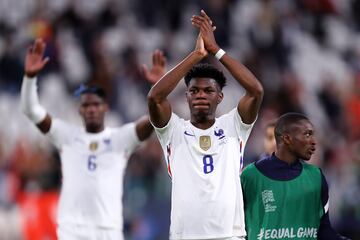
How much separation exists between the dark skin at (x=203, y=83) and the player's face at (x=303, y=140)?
0.44 metres

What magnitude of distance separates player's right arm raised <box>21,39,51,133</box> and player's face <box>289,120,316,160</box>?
2.93 metres

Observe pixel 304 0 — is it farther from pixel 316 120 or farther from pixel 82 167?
pixel 82 167

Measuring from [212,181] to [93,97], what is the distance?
3.04 m

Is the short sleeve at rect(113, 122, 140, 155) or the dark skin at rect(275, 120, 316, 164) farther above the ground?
the short sleeve at rect(113, 122, 140, 155)

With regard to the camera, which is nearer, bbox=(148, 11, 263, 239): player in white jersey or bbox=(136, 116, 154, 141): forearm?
bbox=(148, 11, 263, 239): player in white jersey

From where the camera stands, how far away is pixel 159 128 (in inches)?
316

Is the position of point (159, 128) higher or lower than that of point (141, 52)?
lower

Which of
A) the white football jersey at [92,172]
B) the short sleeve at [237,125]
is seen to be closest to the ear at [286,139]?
the short sleeve at [237,125]

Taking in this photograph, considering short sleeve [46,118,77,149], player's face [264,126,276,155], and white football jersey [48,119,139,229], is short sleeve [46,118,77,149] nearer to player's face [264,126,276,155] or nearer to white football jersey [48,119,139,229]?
white football jersey [48,119,139,229]

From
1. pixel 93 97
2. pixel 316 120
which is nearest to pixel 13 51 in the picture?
pixel 316 120

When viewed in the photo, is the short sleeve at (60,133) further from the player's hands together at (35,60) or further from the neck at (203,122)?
the neck at (203,122)

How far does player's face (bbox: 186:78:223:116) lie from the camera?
26.1 ft

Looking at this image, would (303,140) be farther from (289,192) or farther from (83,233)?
(83,233)

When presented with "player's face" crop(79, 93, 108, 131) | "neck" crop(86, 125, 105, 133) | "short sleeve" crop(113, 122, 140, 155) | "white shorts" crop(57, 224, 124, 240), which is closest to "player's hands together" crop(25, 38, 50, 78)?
"player's face" crop(79, 93, 108, 131)
